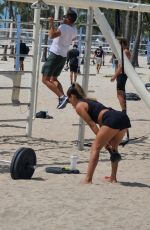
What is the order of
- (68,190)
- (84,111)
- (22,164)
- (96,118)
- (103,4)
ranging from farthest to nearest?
1. (103,4)
2. (22,164)
3. (96,118)
4. (84,111)
5. (68,190)

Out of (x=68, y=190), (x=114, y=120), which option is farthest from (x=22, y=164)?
(x=114, y=120)

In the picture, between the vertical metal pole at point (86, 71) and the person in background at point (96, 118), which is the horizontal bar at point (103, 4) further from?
the person in background at point (96, 118)

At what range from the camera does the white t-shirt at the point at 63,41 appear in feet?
34.4

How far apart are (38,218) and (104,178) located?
7.64 feet

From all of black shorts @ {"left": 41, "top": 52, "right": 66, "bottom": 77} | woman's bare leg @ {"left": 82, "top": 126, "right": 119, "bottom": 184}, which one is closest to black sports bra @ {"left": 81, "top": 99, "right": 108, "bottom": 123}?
woman's bare leg @ {"left": 82, "top": 126, "right": 119, "bottom": 184}

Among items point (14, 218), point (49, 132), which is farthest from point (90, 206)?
point (49, 132)

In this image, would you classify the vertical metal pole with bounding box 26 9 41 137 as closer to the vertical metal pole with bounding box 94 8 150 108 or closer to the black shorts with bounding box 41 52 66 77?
the black shorts with bounding box 41 52 66 77

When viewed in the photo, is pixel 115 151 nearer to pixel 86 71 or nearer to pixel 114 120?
pixel 114 120

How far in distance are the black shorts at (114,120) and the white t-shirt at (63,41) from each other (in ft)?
10.6

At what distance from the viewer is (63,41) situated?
1062cm

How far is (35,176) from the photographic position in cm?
814

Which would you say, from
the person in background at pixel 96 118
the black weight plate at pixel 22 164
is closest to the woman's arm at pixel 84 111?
the person in background at pixel 96 118

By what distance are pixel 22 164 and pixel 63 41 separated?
3.45 metres

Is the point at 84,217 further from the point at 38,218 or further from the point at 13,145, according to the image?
the point at 13,145
